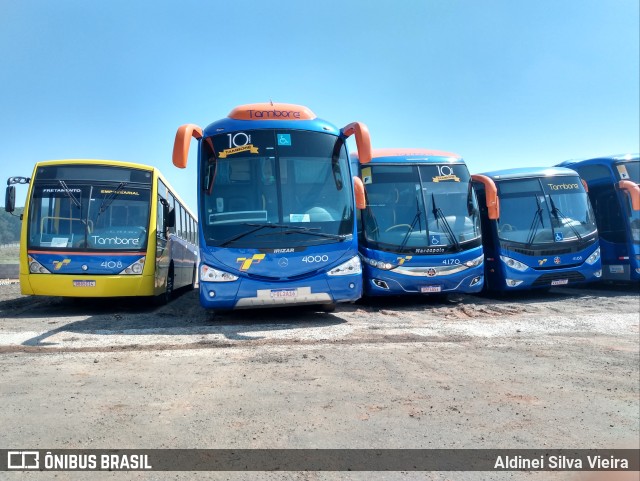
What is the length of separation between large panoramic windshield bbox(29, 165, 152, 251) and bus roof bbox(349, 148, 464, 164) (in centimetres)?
479

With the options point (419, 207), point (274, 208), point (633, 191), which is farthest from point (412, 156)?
point (633, 191)

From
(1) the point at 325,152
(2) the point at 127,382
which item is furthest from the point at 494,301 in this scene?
(2) the point at 127,382

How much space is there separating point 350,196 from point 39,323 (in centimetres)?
550

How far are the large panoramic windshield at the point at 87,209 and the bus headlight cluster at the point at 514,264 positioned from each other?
7.81 metres

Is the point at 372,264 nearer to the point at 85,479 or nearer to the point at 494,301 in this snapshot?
the point at 494,301

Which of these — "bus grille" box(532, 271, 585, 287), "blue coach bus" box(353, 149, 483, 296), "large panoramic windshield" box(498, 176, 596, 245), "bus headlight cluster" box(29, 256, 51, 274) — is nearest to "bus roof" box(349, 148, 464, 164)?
"blue coach bus" box(353, 149, 483, 296)

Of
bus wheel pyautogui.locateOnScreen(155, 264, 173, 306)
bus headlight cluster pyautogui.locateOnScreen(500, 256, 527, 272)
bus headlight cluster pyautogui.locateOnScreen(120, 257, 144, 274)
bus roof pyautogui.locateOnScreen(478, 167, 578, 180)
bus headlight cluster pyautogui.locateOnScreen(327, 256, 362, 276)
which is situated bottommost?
bus wheel pyautogui.locateOnScreen(155, 264, 173, 306)

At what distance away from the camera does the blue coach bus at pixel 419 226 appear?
33.6 ft

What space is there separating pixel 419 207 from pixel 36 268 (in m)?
7.61

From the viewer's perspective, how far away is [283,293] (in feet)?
26.5

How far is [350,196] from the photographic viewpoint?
8945mm

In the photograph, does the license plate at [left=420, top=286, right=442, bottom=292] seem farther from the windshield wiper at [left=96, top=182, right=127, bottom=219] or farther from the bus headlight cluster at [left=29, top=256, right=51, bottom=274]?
the bus headlight cluster at [left=29, top=256, right=51, bottom=274]

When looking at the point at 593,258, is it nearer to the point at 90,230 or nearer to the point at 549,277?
the point at 549,277

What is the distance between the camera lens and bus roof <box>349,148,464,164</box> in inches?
444
